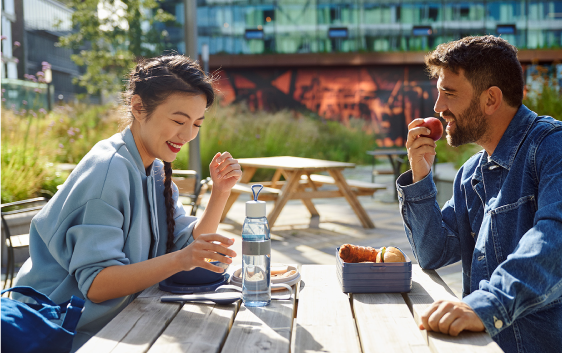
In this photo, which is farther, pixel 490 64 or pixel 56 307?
pixel 490 64

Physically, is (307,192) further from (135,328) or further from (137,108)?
(135,328)

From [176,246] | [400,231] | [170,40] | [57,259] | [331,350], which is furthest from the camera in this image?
[170,40]

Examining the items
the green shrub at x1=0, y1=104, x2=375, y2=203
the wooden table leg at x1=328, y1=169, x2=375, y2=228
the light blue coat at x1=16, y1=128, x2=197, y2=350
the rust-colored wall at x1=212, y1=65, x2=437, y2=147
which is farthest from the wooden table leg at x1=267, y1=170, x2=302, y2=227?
the rust-colored wall at x1=212, y1=65, x2=437, y2=147

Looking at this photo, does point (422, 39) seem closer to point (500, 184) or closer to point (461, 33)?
point (461, 33)

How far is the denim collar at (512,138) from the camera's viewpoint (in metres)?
1.81

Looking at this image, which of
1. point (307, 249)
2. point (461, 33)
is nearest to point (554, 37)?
point (461, 33)

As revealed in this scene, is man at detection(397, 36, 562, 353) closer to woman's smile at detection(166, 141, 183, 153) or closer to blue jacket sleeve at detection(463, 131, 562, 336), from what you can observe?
blue jacket sleeve at detection(463, 131, 562, 336)

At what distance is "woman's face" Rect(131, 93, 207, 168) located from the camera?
1.98m

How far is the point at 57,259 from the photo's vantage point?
5.64ft

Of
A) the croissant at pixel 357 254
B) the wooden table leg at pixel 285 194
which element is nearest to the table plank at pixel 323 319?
the croissant at pixel 357 254

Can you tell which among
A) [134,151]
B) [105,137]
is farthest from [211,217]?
[105,137]

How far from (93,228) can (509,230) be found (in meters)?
1.36

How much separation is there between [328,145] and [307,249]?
9.51 m

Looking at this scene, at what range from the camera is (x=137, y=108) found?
2.03 meters
